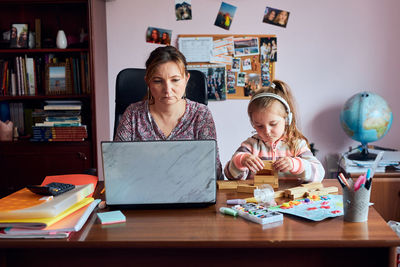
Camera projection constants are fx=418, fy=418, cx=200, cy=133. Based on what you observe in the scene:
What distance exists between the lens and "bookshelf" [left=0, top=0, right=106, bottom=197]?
2.89 m

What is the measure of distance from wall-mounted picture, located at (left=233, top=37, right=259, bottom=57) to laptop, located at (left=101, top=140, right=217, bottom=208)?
2.04 metres

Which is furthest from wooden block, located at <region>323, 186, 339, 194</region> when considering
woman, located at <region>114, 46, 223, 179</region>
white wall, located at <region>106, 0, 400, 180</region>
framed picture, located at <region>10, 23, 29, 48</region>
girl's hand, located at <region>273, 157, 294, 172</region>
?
framed picture, located at <region>10, 23, 29, 48</region>

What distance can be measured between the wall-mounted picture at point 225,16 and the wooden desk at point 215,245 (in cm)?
221

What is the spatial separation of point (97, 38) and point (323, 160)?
183cm

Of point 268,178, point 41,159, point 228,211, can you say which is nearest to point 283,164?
point 268,178

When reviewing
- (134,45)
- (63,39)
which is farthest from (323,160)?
(63,39)

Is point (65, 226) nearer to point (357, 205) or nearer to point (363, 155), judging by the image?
point (357, 205)

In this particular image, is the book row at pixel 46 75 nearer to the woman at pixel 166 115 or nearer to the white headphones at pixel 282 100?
the woman at pixel 166 115

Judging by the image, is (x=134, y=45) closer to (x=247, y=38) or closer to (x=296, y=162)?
(x=247, y=38)

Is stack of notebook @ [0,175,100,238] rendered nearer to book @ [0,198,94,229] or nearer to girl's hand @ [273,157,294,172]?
book @ [0,198,94,229]

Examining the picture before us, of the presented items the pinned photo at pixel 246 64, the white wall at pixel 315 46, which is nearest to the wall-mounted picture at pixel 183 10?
the white wall at pixel 315 46

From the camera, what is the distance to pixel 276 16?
295cm

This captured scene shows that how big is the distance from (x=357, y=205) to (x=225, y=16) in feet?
7.31

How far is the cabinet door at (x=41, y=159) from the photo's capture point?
2889 millimetres
